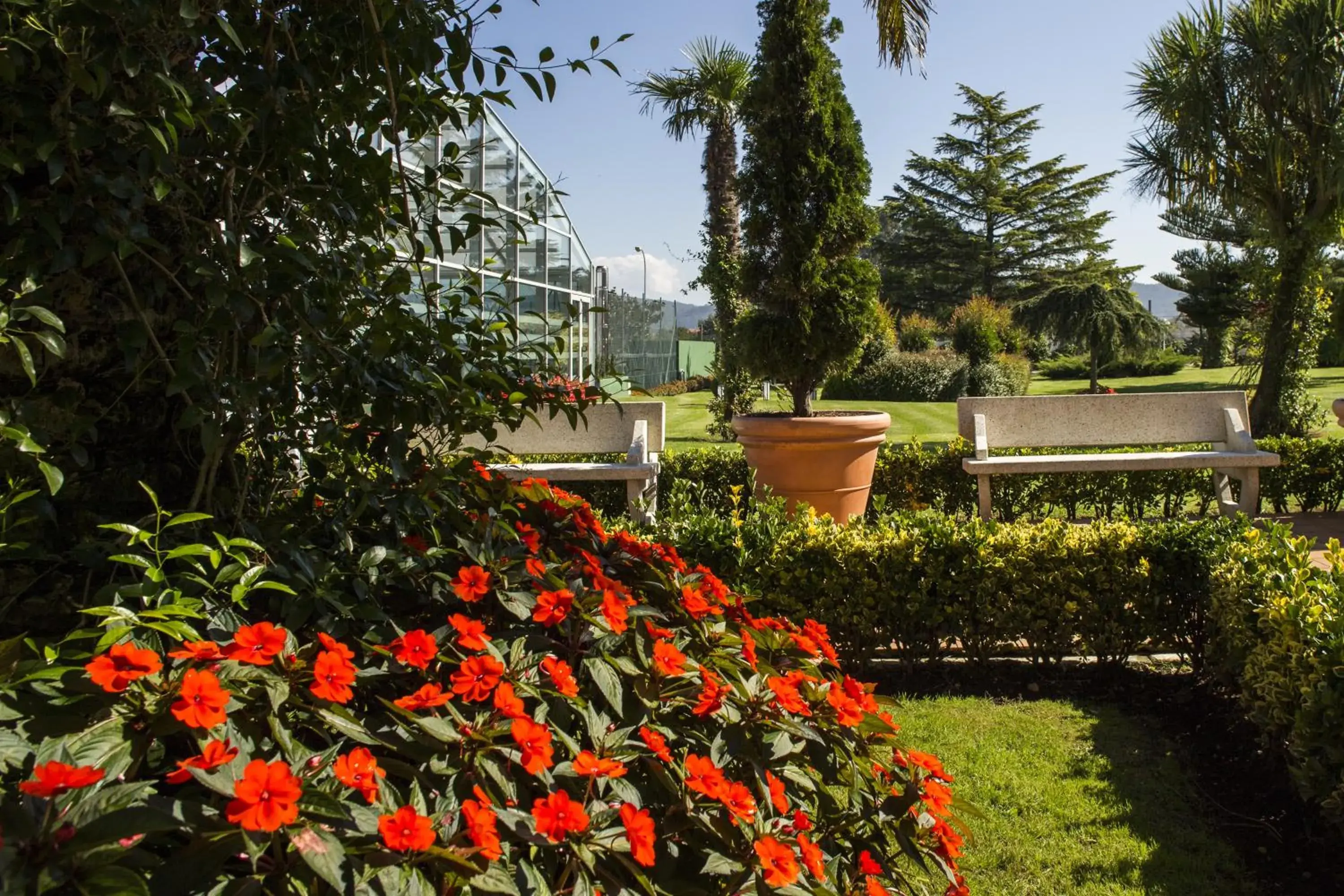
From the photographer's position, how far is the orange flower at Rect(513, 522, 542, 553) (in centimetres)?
154

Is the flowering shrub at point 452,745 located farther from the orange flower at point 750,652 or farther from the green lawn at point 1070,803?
the green lawn at point 1070,803

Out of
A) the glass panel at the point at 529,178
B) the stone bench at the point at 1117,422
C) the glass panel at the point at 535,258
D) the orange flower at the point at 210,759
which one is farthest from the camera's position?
the glass panel at the point at 535,258

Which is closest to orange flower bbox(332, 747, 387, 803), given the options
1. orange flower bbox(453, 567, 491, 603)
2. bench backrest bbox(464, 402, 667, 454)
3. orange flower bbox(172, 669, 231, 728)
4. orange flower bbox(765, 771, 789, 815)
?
orange flower bbox(172, 669, 231, 728)

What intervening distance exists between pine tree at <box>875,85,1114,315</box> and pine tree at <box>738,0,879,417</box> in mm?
36034

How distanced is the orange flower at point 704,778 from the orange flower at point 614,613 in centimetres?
20

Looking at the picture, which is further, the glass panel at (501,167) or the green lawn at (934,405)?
the green lawn at (934,405)

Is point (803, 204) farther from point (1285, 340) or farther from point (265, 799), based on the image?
point (1285, 340)

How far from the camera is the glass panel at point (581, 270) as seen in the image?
54.7 feet

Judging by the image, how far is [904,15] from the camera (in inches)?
293

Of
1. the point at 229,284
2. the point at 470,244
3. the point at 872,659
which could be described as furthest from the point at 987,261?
the point at 229,284

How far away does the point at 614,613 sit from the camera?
1.26 m

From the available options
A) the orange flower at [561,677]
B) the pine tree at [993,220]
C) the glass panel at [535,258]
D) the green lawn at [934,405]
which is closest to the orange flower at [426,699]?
the orange flower at [561,677]

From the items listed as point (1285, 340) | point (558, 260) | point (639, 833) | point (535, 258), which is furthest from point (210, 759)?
point (558, 260)

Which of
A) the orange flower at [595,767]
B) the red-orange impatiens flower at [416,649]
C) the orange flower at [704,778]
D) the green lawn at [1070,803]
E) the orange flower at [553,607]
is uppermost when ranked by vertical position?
the orange flower at [553,607]
